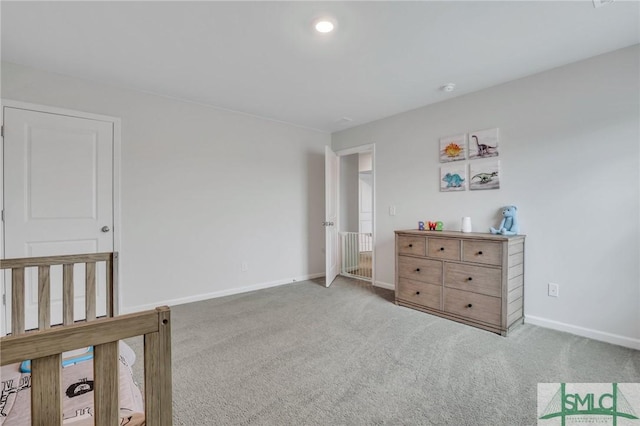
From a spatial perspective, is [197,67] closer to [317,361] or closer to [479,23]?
[479,23]

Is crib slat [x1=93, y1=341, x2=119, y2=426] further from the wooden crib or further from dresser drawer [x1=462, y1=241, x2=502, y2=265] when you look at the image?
dresser drawer [x1=462, y1=241, x2=502, y2=265]

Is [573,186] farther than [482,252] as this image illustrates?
No

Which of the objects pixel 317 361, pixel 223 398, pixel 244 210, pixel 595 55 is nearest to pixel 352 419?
pixel 317 361

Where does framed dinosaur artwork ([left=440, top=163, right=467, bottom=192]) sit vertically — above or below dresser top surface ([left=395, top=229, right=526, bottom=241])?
above

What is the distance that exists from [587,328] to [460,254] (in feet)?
3.68

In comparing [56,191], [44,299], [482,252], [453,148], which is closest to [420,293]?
[482,252]

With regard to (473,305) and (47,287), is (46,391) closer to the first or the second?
(47,287)

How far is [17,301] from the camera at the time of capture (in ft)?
4.83

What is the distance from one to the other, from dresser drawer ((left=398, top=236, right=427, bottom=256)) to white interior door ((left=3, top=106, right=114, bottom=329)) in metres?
3.04

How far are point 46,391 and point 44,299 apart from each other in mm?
1174

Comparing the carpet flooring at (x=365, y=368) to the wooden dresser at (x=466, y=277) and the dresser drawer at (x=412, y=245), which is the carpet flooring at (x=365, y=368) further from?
Answer: the dresser drawer at (x=412, y=245)

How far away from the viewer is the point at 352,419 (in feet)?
5.00

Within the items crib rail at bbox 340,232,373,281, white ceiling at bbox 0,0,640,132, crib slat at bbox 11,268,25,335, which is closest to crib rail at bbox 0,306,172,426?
crib slat at bbox 11,268,25,335

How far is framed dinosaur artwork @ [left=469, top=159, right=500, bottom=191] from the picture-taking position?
9.68ft
